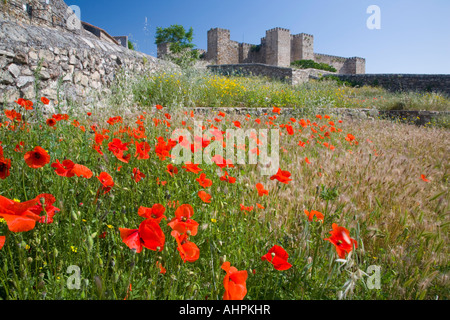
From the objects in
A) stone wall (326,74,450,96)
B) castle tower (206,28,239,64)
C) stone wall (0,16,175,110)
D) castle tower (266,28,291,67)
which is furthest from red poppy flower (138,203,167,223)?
castle tower (266,28,291,67)

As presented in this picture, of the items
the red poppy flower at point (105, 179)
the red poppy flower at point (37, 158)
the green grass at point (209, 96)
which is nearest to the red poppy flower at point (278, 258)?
the red poppy flower at point (105, 179)

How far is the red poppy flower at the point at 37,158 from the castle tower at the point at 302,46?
3453cm

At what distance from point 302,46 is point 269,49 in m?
4.19

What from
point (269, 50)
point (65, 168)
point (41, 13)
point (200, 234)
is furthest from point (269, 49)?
point (65, 168)

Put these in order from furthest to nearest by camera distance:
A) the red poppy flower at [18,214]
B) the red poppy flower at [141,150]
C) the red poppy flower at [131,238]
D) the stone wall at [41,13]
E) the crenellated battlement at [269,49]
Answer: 1. the crenellated battlement at [269,49]
2. the stone wall at [41,13]
3. the red poppy flower at [141,150]
4. the red poppy flower at [131,238]
5. the red poppy flower at [18,214]

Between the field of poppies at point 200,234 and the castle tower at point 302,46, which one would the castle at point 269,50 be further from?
the field of poppies at point 200,234

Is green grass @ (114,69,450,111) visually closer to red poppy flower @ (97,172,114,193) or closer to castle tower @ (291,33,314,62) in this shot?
red poppy flower @ (97,172,114,193)

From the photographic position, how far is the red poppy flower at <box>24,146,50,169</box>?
1085 millimetres

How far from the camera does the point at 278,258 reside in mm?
977

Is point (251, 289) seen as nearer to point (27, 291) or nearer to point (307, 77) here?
point (27, 291)

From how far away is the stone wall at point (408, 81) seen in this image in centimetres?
1783

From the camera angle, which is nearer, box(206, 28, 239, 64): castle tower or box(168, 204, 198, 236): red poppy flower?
box(168, 204, 198, 236): red poppy flower

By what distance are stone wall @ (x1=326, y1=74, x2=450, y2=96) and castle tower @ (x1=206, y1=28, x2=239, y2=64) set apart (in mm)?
14296

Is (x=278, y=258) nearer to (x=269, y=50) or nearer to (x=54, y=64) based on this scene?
(x=54, y=64)
